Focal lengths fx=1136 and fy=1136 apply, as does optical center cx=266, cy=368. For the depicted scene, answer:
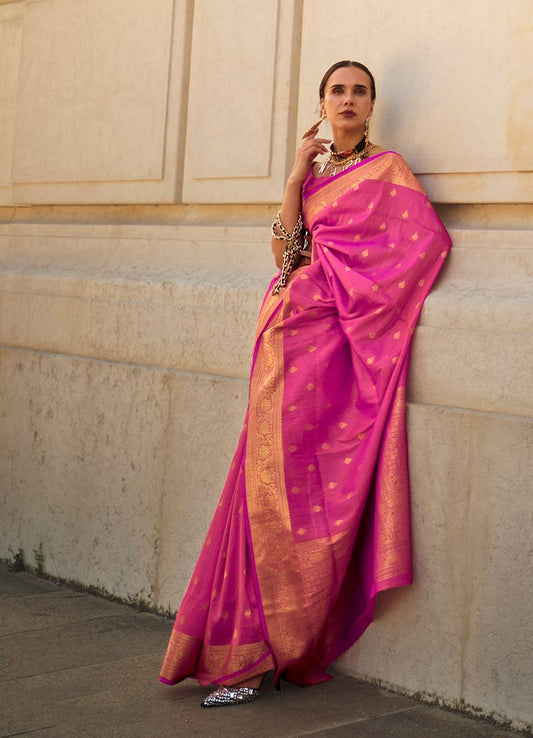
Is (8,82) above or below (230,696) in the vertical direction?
above

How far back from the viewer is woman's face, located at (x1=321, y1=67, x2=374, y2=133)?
4070mm

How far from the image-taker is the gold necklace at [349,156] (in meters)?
4.09

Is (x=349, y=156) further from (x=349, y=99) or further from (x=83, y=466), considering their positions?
(x=83, y=466)

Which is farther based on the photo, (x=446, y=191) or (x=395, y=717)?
(x=446, y=191)

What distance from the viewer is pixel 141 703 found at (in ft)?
12.3

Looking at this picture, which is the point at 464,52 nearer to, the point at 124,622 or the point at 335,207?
the point at 335,207

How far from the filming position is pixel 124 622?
474 centimetres

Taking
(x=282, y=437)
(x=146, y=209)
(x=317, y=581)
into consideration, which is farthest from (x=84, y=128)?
(x=317, y=581)

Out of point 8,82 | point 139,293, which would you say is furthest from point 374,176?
point 8,82

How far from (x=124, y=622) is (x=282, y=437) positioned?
135 cm

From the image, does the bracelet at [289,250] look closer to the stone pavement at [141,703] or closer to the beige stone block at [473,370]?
the beige stone block at [473,370]

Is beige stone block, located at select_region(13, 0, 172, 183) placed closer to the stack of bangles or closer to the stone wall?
the stone wall

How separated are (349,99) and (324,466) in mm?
1311

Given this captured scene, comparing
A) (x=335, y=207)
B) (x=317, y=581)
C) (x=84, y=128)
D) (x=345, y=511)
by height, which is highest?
(x=84, y=128)
